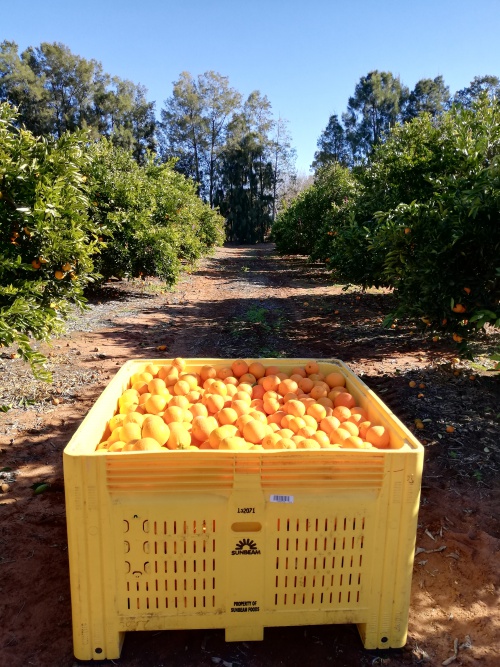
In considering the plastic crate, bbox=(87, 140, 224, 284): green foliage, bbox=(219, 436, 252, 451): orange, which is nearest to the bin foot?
the plastic crate

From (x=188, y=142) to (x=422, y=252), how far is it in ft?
197

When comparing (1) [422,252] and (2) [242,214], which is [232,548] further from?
(2) [242,214]

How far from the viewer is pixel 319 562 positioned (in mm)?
2137

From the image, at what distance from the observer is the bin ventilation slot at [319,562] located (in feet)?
6.88

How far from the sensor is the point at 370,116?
60.2m

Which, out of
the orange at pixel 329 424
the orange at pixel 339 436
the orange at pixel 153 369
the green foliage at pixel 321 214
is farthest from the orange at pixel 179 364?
the green foliage at pixel 321 214

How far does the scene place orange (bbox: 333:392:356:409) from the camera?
2898 millimetres

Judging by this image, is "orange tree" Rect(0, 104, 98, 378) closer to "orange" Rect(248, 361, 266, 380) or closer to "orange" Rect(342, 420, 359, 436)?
"orange" Rect(248, 361, 266, 380)

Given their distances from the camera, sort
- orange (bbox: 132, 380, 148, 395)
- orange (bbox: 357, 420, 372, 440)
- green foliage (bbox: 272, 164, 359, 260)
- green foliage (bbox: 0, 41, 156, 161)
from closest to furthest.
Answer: orange (bbox: 357, 420, 372, 440) → orange (bbox: 132, 380, 148, 395) → green foliage (bbox: 272, 164, 359, 260) → green foliage (bbox: 0, 41, 156, 161)

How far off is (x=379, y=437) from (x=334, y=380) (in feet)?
2.78

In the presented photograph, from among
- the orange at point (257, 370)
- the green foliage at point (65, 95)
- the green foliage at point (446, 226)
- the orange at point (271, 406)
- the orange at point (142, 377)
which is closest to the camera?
the orange at point (271, 406)

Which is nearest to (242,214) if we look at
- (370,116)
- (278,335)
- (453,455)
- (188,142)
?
(188,142)

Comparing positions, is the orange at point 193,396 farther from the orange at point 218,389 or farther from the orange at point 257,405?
the orange at point 257,405

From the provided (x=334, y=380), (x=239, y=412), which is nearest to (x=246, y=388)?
(x=239, y=412)
